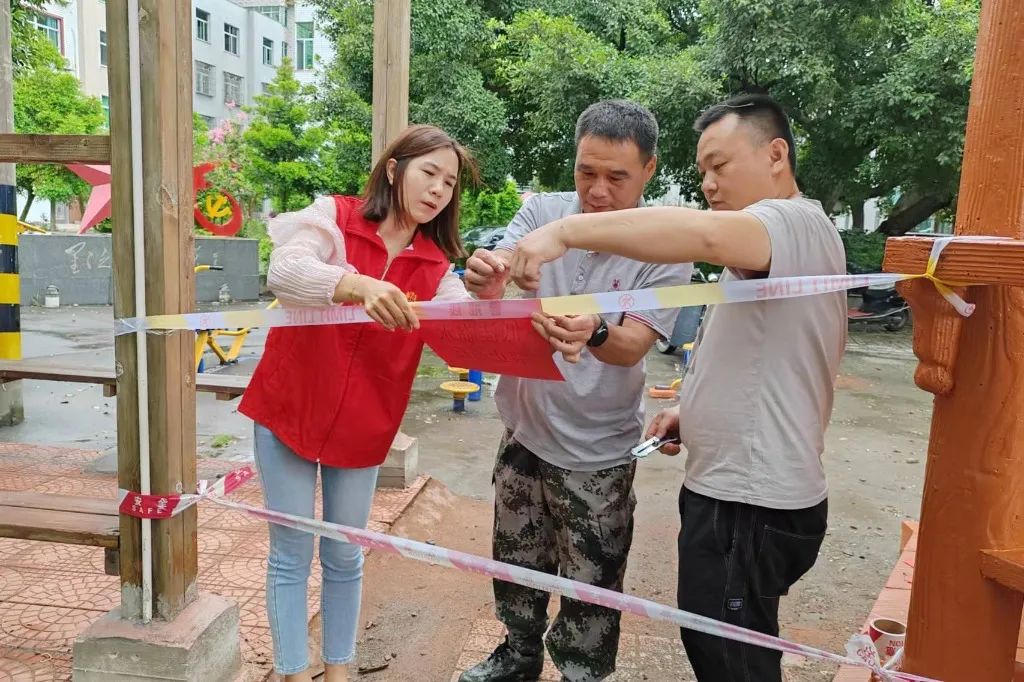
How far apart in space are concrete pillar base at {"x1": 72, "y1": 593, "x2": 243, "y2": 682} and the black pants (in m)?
1.40

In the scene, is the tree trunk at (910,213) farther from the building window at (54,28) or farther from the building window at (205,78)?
the building window at (205,78)

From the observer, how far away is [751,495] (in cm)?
165

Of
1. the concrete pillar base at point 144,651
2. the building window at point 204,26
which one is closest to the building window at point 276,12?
the building window at point 204,26

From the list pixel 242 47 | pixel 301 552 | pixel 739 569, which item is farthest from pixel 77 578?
pixel 242 47

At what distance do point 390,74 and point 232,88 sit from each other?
35.2 metres

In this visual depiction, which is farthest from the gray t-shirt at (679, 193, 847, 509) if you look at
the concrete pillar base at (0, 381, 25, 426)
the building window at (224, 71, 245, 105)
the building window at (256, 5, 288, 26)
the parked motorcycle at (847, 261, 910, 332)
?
the building window at (256, 5, 288, 26)

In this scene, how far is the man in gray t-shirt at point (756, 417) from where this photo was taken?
5.36 feet

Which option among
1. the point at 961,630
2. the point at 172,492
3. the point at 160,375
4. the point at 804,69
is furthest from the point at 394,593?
the point at 804,69

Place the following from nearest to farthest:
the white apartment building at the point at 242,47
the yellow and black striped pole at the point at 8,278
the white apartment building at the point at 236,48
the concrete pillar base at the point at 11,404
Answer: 1. the yellow and black striped pole at the point at 8,278
2. the concrete pillar base at the point at 11,404
3. the white apartment building at the point at 236,48
4. the white apartment building at the point at 242,47

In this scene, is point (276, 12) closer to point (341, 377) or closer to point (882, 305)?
point (882, 305)

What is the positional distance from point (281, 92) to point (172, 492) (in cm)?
1807

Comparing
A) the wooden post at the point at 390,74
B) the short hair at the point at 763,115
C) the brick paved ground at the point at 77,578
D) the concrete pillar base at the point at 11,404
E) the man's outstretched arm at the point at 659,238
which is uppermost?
the wooden post at the point at 390,74

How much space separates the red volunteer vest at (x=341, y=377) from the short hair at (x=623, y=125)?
1.98 ft

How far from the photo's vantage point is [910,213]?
15.4m
